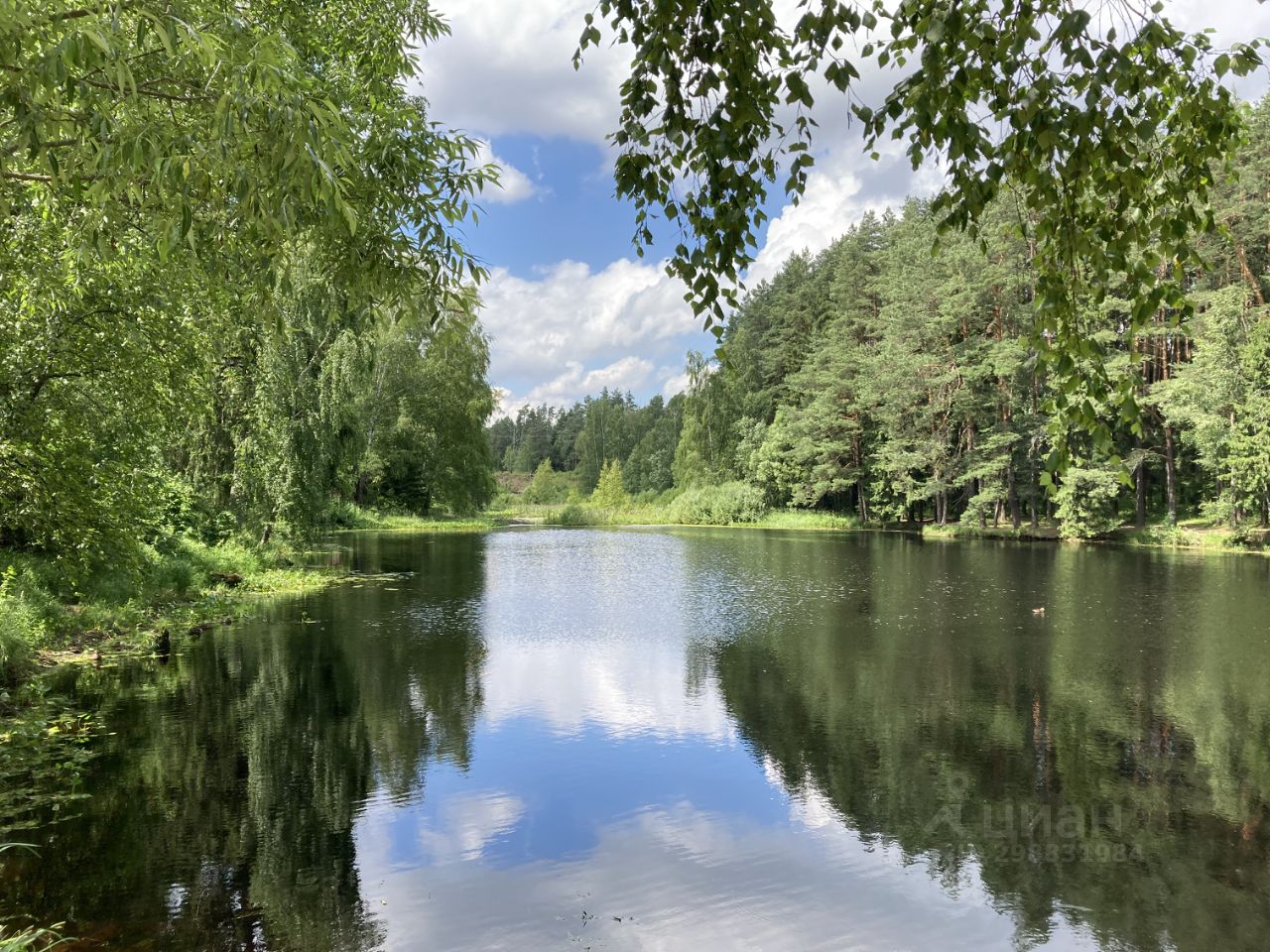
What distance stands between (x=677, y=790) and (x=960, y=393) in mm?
38312

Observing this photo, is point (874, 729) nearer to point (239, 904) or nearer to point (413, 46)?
point (239, 904)

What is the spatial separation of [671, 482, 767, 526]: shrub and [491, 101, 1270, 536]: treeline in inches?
36.4

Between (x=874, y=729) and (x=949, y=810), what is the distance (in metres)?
2.28

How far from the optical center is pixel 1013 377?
131 feet

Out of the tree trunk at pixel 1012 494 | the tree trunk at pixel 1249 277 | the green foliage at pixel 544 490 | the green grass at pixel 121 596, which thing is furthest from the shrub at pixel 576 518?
the tree trunk at pixel 1249 277

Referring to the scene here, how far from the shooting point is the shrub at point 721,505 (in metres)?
55.8

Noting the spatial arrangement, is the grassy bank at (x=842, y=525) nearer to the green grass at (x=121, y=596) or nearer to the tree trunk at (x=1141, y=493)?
the tree trunk at (x=1141, y=493)

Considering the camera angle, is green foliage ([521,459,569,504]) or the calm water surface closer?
the calm water surface

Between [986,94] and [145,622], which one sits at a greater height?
[986,94]

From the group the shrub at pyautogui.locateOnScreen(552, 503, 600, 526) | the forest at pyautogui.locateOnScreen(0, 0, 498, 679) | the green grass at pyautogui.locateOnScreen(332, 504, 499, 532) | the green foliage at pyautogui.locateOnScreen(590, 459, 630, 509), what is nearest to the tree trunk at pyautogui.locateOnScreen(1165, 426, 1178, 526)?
the forest at pyautogui.locateOnScreen(0, 0, 498, 679)

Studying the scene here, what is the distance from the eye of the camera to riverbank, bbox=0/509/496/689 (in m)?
10.8

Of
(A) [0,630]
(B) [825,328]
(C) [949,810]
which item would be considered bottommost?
(C) [949,810]

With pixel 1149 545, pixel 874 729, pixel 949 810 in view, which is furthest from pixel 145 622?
pixel 1149 545

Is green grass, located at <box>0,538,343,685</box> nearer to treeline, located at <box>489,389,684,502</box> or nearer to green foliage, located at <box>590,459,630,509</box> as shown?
treeline, located at <box>489,389,684,502</box>
